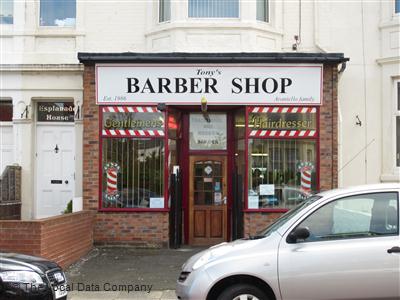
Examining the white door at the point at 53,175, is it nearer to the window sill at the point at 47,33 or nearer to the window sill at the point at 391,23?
the window sill at the point at 47,33

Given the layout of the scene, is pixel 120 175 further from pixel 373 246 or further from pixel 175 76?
pixel 373 246

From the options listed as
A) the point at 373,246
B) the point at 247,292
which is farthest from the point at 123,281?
the point at 373,246

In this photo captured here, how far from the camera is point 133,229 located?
463 inches

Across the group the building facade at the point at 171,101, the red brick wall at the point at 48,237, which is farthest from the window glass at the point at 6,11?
the red brick wall at the point at 48,237

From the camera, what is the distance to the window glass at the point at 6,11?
13.0 m

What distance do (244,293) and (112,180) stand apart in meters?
6.69

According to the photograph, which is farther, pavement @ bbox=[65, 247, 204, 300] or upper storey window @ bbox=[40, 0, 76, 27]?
upper storey window @ bbox=[40, 0, 76, 27]

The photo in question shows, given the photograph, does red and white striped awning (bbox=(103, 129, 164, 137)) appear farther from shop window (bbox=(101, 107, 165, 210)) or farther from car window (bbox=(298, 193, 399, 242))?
car window (bbox=(298, 193, 399, 242))

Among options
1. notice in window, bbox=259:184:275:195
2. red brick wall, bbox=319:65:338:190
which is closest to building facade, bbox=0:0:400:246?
red brick wall, bbox=319:65:338:190

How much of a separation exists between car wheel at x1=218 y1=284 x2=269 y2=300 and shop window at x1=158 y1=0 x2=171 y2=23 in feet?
26.3

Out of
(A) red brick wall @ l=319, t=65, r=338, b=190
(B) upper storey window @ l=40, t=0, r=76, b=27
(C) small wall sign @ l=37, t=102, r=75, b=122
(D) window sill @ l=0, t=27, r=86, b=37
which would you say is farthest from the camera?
(C) small wall sign @ l=37, t=102, r=75, b=122

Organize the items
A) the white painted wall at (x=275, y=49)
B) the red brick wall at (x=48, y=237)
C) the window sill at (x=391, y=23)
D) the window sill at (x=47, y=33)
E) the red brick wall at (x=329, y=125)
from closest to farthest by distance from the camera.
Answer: the red brick wall at (x=48, y=237), the red brick wall at (x=329, y=125), the window sill at (x=391, y=23), the white painted wall at (x=275, y=49), the window sill at (x=47, y=33)

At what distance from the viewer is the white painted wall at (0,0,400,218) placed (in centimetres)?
1238

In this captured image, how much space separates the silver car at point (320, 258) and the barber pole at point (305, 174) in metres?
5.97
